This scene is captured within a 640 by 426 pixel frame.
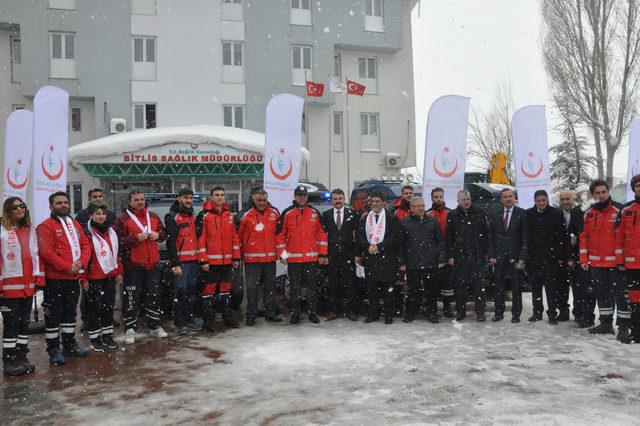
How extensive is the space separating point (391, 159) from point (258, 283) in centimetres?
1938

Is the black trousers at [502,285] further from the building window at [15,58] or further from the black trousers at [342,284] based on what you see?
the building window at [15,58]

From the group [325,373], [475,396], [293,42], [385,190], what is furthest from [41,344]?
[293,42]

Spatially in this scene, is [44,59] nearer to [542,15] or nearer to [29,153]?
[29,153]

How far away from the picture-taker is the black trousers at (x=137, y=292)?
22.9 feet

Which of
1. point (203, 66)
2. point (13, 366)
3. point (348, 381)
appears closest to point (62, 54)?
point (203, 66)

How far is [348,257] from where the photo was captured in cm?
836

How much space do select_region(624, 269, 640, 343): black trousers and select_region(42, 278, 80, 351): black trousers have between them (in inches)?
257

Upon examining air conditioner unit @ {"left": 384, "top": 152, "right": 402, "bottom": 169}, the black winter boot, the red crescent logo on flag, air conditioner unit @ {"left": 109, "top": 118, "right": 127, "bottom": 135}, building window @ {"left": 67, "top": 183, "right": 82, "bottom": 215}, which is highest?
air conditioner unit @ {"left": 109, "top": 118, "right": 127, "bottom": 135}

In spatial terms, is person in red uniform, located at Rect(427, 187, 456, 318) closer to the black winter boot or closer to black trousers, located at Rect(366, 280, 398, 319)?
black trousers, located at Rect(366, 280, 398, 319)

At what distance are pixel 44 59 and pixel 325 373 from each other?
71.7ft

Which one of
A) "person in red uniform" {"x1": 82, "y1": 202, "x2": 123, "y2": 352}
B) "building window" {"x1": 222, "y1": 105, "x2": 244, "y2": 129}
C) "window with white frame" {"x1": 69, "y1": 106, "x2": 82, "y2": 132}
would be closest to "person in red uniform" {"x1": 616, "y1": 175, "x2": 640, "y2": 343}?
"person in red uniform" {"x1": 82, "y1": 202, "x2": 123, "y2": 352}

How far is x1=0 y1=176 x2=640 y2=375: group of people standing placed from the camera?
655cm

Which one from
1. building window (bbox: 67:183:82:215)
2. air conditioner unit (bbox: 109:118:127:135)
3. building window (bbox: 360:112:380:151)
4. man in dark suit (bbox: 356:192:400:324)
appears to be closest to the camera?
man in dark suit (bbox: 356:192:400:324)

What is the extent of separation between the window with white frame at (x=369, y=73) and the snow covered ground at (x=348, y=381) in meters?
21.2
